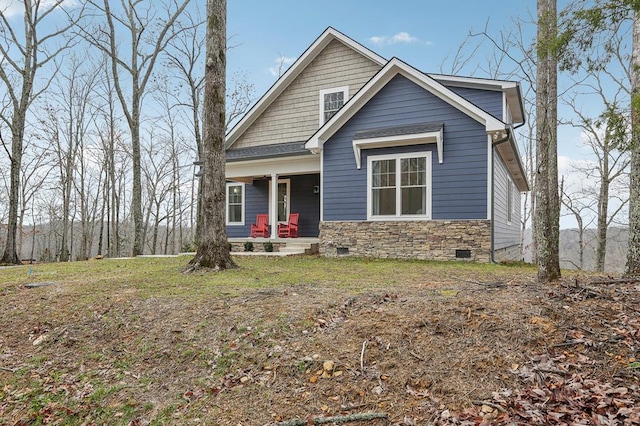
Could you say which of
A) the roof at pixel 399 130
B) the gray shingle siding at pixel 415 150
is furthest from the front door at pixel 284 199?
the roof at pixel 399 130

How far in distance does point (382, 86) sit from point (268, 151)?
450cm

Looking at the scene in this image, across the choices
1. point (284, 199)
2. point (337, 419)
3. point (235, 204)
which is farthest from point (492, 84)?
point (337, 419)

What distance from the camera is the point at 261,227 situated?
14133 mm

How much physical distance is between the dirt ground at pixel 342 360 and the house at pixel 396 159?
5216 millimetres

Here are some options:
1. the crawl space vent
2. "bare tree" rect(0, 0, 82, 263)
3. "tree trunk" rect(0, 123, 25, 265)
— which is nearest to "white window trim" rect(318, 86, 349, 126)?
the crawl space vent

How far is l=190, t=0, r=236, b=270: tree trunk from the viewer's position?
7.75 metres

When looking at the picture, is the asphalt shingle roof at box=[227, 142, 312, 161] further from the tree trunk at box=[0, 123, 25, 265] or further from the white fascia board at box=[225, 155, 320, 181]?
the tree trunk at box=[0, 123, 25, 265]

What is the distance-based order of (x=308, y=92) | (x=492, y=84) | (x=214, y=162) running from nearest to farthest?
(x=214, y=162), (x=492, y=84), (x=308, y=92)

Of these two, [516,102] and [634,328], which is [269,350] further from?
[516,102]

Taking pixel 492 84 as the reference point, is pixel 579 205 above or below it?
below

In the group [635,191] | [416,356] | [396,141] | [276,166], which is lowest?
[416,356]

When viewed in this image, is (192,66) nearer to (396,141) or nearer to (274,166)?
(274,166)

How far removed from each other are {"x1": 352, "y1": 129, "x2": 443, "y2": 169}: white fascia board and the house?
27 mm

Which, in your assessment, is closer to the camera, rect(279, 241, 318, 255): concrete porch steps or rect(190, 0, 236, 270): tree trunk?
rect(190, 0, 236, 270): tree trunk
